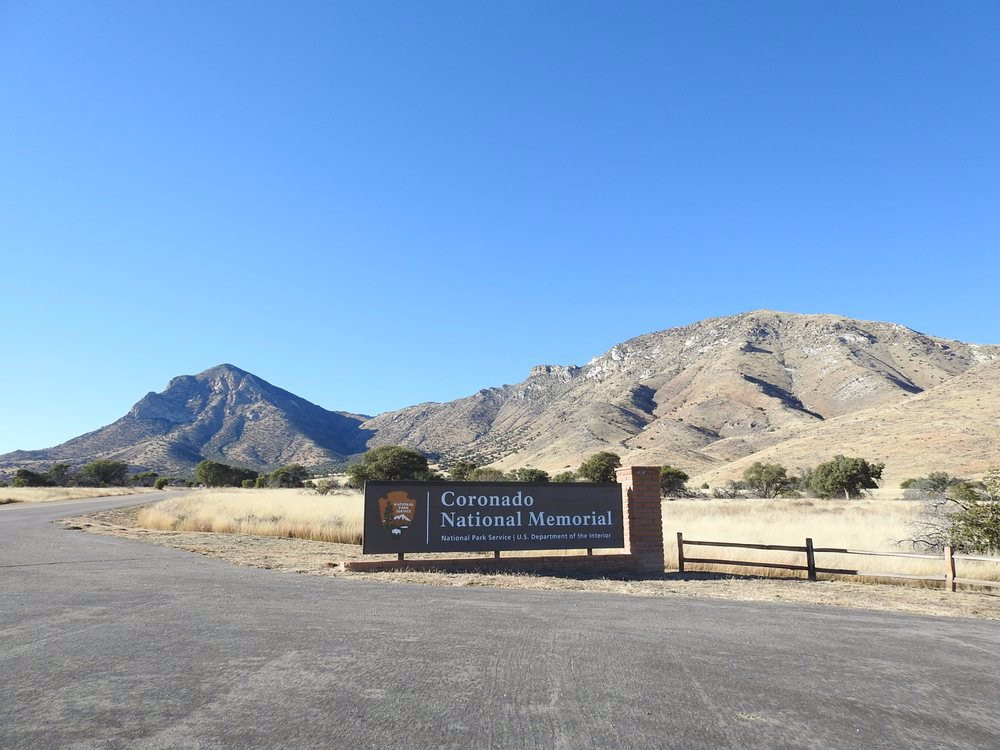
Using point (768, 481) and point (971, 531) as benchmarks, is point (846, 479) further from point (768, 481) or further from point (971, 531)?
point (971, 531)

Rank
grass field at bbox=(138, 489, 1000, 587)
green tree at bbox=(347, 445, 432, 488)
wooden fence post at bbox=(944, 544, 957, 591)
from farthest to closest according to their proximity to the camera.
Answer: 1. green tree at bbox=(347, 445, 432, 488)
2. grass field at bbox=(138, 489, 1000, 587)
3. wooden fence post at bbox=(944, 544, 957, 591)

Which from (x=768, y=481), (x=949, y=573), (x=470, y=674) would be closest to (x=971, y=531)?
(x=949, y=573)

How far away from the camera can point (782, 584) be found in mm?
13141

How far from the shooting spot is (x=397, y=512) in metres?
14.6

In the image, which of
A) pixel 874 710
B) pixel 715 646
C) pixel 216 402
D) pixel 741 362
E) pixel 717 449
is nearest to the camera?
pixel 874 710

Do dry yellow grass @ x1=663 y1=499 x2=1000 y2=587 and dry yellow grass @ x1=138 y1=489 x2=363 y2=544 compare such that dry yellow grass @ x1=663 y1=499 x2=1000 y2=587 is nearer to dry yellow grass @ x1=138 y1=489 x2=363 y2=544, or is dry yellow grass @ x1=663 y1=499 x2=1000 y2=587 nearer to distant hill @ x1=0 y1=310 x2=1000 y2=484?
dry yellow grass @ x1=138 y1=489 x2=363 y2=544

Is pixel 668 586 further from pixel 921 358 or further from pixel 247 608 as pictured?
pixel 921 358

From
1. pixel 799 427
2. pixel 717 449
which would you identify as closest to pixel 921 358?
pixel 799 427

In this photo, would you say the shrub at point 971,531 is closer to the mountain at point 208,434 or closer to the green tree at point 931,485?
the green tree at point 931,485

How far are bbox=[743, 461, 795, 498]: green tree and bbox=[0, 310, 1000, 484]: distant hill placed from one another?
9.32 m

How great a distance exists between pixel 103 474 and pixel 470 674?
9000cm

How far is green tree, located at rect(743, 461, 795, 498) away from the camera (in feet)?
176

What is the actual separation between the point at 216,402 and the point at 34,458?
50.9 meters

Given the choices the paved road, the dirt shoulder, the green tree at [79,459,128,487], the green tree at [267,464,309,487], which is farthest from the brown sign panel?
the green tree at [79,459,128,487]
